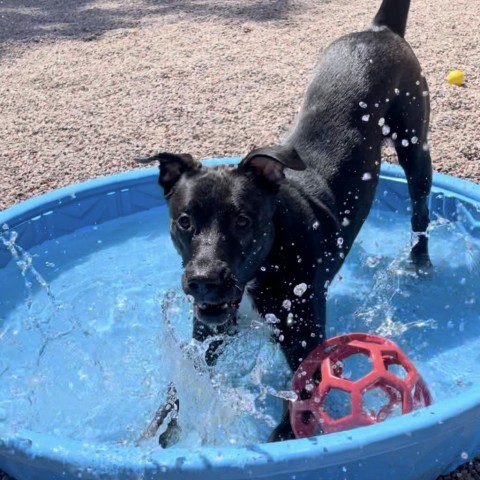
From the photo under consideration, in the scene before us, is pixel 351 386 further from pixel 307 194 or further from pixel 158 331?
pixel 158 331

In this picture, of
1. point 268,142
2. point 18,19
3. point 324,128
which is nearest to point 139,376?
point 324,128

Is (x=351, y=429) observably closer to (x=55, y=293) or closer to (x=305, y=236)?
(x=305, y=236)

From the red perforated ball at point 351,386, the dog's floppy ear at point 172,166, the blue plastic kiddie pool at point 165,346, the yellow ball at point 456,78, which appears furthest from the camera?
the yellow ball at point 456,78

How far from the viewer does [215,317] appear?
11.7ft

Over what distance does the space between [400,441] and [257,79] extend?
5797mm

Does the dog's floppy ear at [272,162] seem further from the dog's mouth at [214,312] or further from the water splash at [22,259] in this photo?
the water splash at [22,259]

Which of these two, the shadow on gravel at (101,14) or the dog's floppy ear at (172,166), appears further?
the shadow on gravel at (101,14)

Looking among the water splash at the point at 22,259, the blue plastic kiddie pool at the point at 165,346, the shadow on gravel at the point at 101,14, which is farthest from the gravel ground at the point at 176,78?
the water splash at the point at 22,259

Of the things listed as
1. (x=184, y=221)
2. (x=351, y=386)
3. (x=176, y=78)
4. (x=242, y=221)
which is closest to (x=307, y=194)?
(x=242, y=221)

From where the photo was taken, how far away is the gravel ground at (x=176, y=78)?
22.9 ft

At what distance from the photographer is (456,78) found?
7.75 meters

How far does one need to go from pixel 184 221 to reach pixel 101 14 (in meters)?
8.66

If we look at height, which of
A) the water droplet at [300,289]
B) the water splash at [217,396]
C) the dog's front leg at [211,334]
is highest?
the water droplet at [300,289]

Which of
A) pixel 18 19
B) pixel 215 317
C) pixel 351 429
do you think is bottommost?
pixel 18 19
